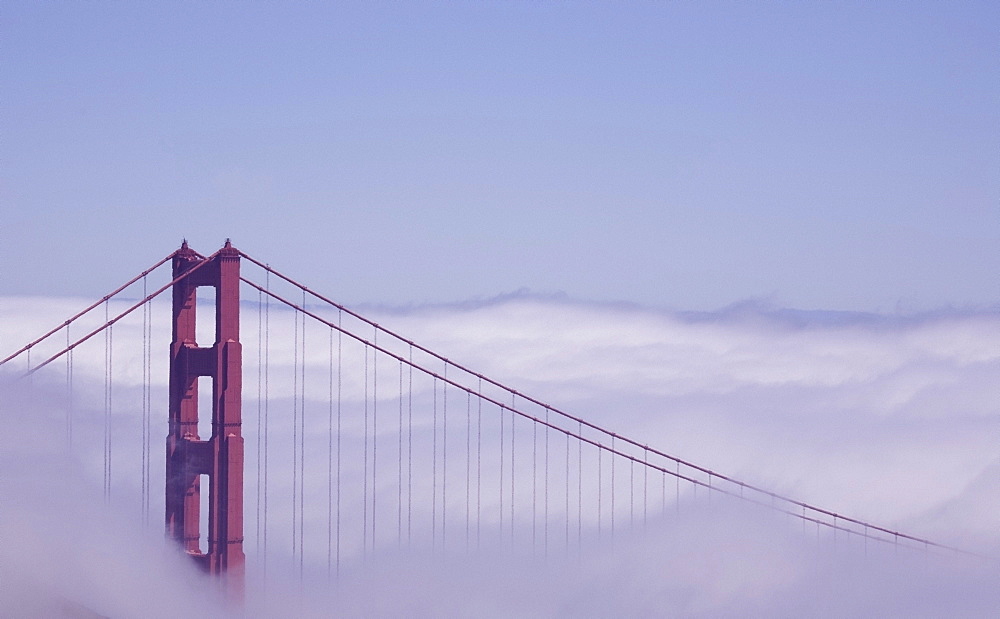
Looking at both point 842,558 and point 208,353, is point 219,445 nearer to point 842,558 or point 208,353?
point 208,353

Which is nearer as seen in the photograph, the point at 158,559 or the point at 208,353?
the point at 208,353

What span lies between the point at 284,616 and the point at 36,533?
17.7 metres

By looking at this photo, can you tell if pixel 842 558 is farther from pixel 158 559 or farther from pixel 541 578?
pixel 158 559

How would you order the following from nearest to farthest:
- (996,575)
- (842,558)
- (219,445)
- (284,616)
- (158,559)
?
1. (219,445)
2. (158,559)
3. (284,616)
4. (996,575)
5. (842,558)

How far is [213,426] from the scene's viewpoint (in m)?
42.5

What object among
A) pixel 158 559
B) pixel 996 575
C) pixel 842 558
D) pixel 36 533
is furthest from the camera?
pixel 842 558

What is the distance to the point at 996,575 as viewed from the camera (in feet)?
487

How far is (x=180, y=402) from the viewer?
43.8 m

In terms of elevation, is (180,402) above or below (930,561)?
above

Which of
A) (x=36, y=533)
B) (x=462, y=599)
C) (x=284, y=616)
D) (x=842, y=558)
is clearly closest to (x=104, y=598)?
(x=36, y=533)

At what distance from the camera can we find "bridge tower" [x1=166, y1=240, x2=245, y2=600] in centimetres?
4172

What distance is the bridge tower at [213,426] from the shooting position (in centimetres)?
4172

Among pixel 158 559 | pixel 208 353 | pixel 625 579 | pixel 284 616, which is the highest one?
pixel 208 353

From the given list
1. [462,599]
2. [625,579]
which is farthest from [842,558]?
[462,599]
